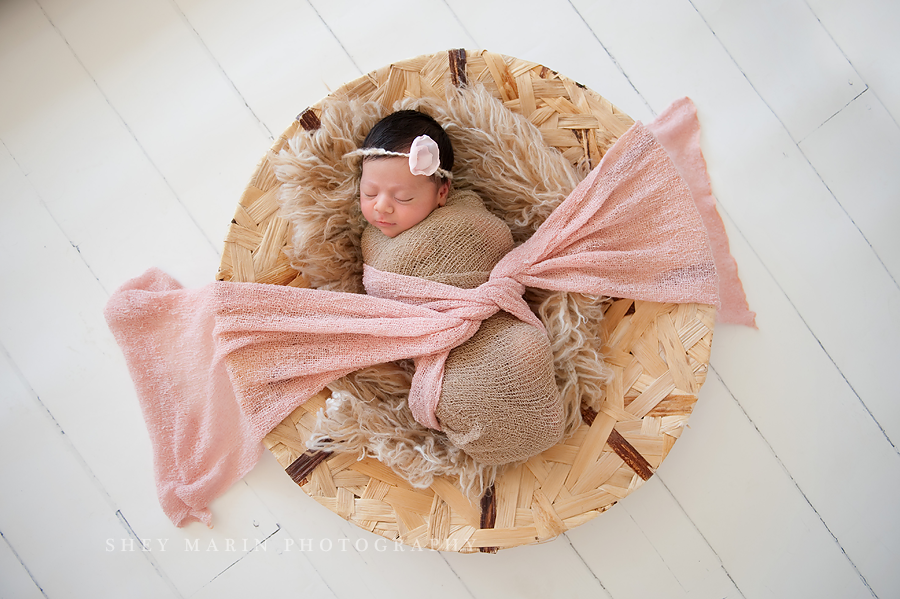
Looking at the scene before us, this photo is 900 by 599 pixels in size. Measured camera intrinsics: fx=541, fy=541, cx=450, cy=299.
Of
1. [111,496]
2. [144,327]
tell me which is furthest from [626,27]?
[111,496]

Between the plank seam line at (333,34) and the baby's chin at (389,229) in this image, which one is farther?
the plank seam line at (333,34)

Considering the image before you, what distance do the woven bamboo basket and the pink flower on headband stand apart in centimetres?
18

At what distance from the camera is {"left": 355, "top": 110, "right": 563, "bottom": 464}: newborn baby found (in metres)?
1.02

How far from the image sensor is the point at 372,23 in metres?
1.37

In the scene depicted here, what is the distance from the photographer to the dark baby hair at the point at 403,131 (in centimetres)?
108

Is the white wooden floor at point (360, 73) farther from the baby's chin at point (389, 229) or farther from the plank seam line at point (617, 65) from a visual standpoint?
the baby's chin at point (389, 229)

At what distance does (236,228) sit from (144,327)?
1.04ft

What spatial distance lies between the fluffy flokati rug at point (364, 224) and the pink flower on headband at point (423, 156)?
0.13 meters

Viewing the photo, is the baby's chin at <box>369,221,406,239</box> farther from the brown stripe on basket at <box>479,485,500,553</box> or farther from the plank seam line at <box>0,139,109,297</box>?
the plank seam line at <box>0,139,109,297</box>

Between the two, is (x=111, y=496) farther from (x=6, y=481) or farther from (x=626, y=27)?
(x=626, y=27)

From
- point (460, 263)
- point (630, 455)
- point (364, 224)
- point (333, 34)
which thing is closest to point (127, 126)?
point (333, 34)

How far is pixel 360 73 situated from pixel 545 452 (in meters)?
1.02

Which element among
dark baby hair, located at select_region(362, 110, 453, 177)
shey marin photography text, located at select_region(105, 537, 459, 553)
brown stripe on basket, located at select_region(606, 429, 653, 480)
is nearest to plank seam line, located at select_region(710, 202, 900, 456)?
brown stripe on basket, located at select_region(606, 429, 653, 480)

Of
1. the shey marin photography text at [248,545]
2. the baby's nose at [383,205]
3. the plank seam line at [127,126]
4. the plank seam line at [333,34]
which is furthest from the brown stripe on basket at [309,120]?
the shey marin photography text at [248,545]
